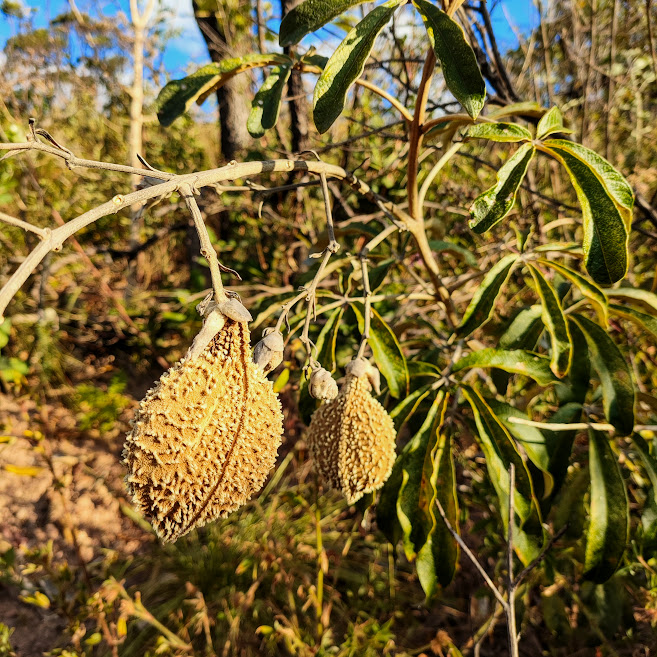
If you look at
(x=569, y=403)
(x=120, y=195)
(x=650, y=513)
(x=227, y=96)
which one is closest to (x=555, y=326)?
(x=569, y=403)

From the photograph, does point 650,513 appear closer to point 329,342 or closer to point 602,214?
point 602,214

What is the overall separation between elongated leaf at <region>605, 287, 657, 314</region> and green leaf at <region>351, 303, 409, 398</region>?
0.53 m

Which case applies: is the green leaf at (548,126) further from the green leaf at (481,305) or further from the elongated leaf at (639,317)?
the elongated leaf at (639,317)

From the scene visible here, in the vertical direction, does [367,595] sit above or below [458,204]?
below

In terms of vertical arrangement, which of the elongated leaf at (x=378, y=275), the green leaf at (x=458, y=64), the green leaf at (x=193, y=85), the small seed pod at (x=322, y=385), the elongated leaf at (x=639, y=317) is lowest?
the small seed pod at (x=322, y=385)

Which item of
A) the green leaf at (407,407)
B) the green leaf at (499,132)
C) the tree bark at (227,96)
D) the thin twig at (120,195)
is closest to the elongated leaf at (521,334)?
the green leaf at (407,407)

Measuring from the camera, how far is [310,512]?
1.92m

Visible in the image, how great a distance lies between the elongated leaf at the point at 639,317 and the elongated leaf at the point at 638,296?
2cm

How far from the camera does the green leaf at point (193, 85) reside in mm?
982

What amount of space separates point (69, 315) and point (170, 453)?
227 cm

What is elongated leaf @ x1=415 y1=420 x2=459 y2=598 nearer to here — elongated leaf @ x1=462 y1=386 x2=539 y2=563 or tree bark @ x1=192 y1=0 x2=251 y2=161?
elongated leaf @ x1=462 y1=386 x2=539 y2=563

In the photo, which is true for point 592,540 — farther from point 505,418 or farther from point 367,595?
point 367,595

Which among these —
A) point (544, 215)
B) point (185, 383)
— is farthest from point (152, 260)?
point (185, 383)

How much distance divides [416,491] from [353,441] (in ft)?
0.82
